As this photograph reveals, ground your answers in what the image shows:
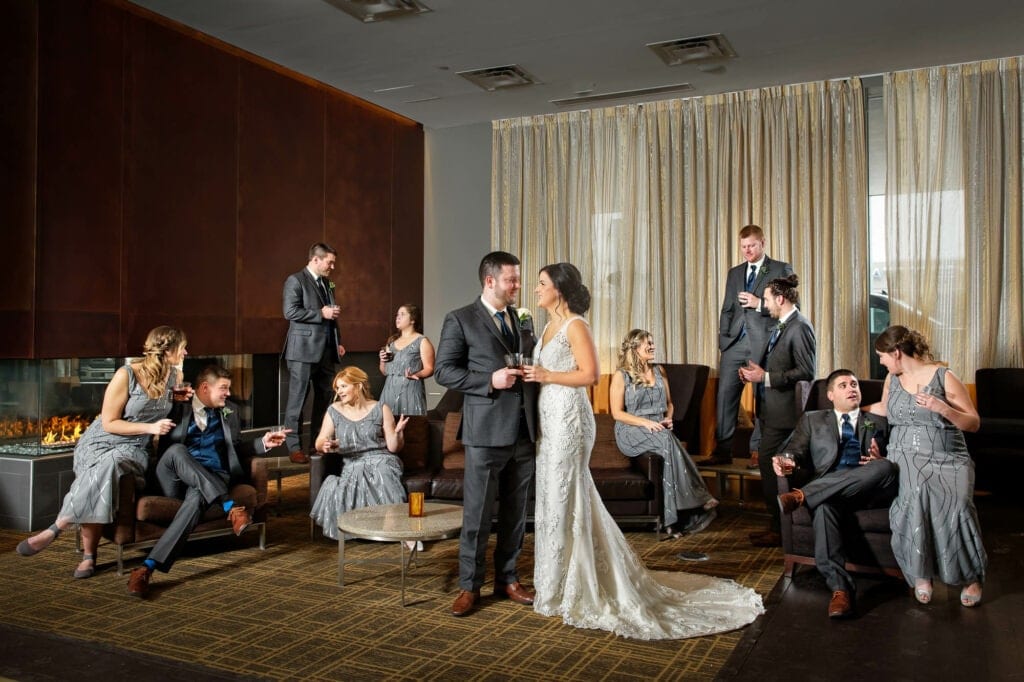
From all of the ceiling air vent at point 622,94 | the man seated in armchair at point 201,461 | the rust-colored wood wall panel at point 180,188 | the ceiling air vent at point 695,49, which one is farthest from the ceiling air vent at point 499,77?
the man seated in armchair at point 201,461

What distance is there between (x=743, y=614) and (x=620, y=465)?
2017 mm

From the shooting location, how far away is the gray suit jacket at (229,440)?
5.22m

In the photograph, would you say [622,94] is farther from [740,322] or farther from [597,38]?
[740,322]

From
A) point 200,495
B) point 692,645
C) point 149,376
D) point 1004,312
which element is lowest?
point 692,645

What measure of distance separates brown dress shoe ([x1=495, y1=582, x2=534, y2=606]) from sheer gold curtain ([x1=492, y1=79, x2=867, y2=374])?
5.08m

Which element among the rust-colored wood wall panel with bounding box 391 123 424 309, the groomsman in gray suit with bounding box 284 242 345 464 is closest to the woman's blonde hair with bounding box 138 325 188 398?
the groomsman in gray suit with bounding box 284 242 345 464

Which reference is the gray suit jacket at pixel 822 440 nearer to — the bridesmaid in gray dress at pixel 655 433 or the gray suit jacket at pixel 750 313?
the bridesmaid in gray dress at pixel 655 433

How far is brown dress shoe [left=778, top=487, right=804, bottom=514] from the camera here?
181 inches

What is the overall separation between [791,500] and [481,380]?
176 centimetres

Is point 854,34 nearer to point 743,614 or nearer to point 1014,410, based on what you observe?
point 1014,410

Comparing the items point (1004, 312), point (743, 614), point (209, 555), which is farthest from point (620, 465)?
point (1004, 312)

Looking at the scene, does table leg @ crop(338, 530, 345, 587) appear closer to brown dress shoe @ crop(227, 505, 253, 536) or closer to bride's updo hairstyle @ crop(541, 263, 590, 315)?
brown dress shoe @ crop(227, 505, 253, 536)

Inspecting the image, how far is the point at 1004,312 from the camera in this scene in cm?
784

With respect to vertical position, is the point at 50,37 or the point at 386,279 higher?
the point at 50,37
